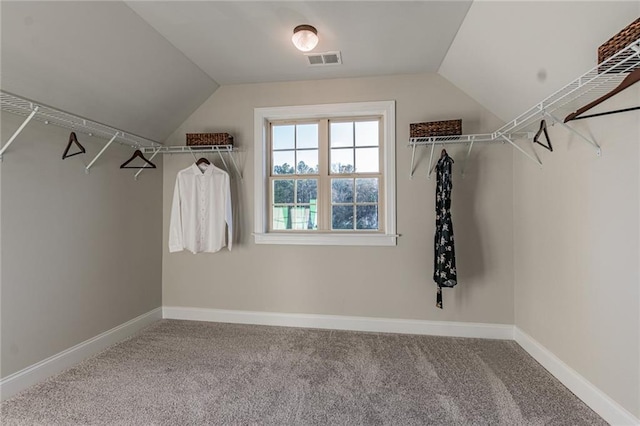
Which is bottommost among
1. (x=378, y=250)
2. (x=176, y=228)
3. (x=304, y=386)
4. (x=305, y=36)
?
(x=304, y=386)

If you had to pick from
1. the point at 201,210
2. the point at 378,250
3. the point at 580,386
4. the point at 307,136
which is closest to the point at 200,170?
the point at 201,210

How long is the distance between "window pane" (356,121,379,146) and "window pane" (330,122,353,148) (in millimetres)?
79

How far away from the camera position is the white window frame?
9.52ft

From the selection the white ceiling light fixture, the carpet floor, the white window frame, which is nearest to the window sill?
the white window frame

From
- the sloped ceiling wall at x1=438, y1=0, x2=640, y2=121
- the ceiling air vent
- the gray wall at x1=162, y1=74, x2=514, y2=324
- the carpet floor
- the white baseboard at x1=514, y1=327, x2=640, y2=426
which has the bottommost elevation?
the carpet floor

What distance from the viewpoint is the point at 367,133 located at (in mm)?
3100

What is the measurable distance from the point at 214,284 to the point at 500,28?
129 inches

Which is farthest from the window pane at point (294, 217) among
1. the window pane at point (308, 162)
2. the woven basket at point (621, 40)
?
the woven basket at point (621, 40)

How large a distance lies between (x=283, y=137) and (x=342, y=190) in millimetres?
879

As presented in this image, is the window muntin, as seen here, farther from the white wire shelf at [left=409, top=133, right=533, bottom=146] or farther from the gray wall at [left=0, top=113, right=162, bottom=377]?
the gray wall at [left=0, top=113, right=162, bottom=377]

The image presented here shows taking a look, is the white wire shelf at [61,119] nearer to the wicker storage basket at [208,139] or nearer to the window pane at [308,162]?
the wicker storage basket at [208,139]

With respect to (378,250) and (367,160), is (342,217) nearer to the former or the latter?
(378,250)

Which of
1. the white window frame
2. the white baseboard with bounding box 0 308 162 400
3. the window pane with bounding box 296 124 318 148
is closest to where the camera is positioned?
the white baseboard with bounding box 0 308 162 400

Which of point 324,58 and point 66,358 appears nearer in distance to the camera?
point 66,358
